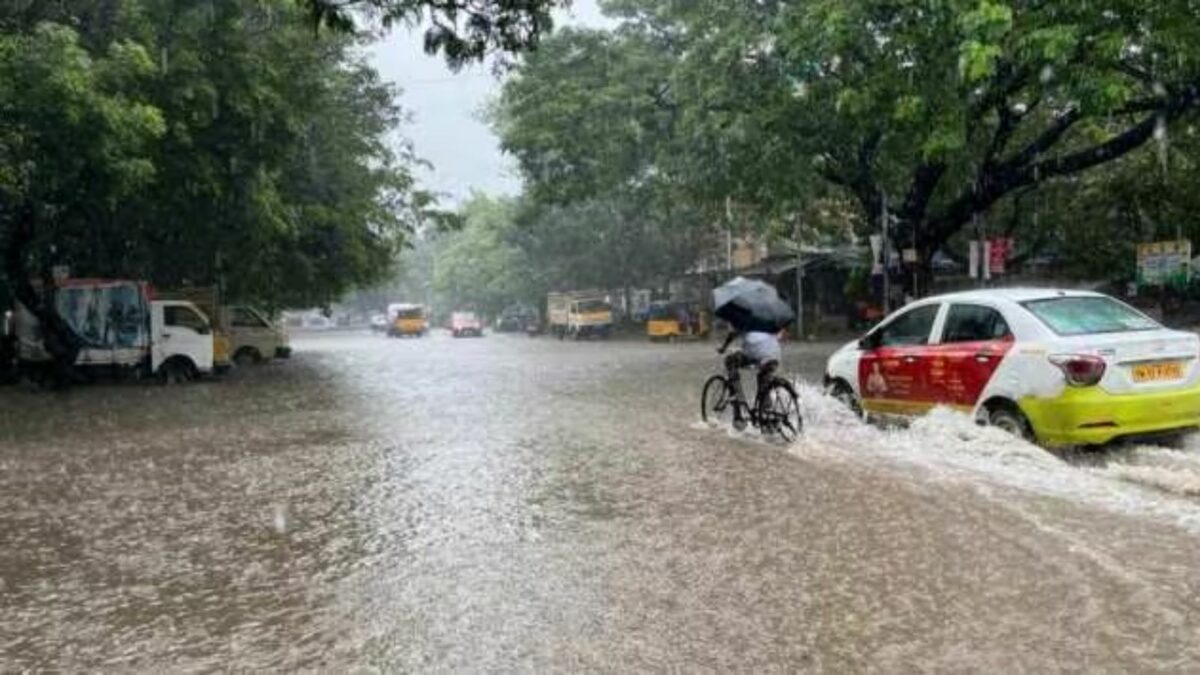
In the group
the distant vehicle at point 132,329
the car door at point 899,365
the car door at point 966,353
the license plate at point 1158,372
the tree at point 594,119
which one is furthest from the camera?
the tree at point 594,119

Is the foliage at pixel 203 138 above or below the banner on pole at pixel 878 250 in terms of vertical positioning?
above

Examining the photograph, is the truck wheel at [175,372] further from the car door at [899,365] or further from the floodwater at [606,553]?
the car door at [899,365]

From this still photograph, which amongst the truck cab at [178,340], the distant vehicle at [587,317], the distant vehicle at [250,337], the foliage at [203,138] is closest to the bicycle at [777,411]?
the foliage at [203,138]

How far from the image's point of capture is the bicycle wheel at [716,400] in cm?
1264

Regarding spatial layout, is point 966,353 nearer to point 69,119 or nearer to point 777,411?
point 777,411

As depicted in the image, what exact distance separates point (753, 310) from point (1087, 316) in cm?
330

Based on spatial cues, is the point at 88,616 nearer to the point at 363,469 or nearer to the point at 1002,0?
the point at 363,469

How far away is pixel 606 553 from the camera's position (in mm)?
6672

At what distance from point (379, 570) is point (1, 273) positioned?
22266mm

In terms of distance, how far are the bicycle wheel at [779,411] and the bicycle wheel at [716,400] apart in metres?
0.72

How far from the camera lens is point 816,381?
18.2 meters

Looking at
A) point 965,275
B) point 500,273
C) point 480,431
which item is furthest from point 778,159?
point 500,273

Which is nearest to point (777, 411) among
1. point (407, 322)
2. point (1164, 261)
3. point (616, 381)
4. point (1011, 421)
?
point (1011, 421)

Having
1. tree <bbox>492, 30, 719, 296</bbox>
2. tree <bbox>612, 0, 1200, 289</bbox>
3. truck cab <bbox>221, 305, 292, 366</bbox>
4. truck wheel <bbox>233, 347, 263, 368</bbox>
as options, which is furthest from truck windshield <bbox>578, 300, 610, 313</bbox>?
tree <bbox>612, 0, 1200, 289</bbox>
